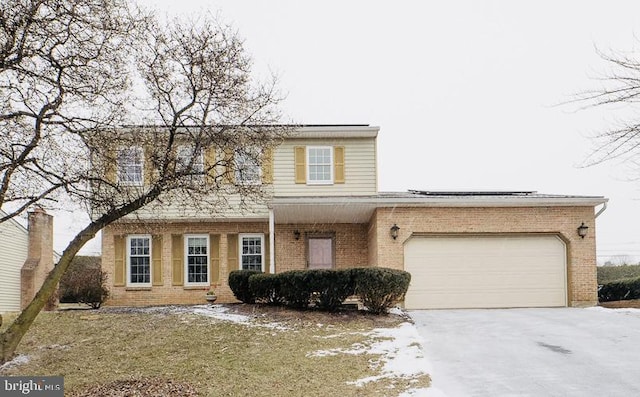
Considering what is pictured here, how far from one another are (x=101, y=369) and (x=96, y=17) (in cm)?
644

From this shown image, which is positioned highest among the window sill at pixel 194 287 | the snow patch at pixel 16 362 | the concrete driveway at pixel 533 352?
the window sill at pixel 194 287

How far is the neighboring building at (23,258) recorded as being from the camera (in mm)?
25441

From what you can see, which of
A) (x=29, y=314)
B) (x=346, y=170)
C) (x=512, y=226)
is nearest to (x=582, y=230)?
(x=512, y=226)

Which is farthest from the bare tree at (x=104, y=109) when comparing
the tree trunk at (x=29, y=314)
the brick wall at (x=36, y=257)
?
the brick wall at (x=36, y=257)

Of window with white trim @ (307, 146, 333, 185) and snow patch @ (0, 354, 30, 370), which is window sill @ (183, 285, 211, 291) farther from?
snow patch @ (0, 354, 30, 370)

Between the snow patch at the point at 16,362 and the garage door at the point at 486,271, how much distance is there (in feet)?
34.1

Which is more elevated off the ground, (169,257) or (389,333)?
(169,257)

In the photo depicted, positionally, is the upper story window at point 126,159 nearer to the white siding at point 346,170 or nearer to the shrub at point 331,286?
the shrub at point 331,286

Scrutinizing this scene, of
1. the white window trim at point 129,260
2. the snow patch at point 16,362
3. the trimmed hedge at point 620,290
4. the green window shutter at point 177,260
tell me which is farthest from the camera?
the trimmed hedge at point 620,290

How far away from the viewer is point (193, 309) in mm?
17734

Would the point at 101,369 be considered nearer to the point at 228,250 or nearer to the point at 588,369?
the point at 588,369

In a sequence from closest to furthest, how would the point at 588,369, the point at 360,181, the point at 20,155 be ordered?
the point at 588,369 < the point at 20,155 < the point at 360,181

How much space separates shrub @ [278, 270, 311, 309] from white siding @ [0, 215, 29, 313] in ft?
48.2

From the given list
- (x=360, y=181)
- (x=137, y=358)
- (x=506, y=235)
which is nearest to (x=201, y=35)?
(x=137, y=358)
